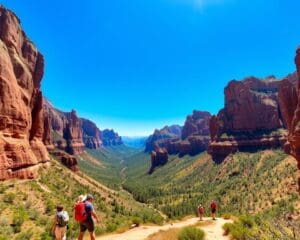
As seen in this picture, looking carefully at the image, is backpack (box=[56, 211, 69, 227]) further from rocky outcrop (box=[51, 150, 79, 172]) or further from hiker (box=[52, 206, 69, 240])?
rocky outcrop (box=[51, 150, 79, 172])

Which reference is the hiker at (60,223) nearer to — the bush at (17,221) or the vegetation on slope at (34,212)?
the vegetation on slope at (34,212)

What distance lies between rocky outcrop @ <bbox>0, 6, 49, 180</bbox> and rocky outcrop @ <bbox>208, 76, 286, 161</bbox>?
107425 millimetres

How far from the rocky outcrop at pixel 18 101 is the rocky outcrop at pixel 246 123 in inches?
4229

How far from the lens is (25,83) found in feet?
176

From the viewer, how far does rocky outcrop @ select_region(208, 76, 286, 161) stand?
13575 centimetres

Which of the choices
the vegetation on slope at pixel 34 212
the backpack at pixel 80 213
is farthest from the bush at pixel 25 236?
the backpack at pixel 80 213

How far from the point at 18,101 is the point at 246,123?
12619 cm

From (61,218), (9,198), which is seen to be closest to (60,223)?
(61,218)

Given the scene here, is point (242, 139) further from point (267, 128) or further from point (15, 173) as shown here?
point (15, 173)

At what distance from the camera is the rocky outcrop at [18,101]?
42.2m

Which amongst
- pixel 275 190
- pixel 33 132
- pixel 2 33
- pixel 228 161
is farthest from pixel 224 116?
pixel 2 33

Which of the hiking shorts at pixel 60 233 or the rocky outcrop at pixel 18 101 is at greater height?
the rocky outcrop at pixel 18 101

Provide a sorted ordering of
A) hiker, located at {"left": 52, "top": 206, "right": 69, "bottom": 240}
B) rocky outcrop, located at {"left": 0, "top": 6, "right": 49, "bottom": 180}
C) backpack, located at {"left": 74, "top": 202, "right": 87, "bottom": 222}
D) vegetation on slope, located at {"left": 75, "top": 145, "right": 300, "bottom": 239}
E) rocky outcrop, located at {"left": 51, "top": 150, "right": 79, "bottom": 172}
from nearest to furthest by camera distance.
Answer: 1. backpack, located at {"left": 74, "top": 202, "right": 87, "bottom": 222}
2. hiker, located at {"left": 52, "top": 206, "right": 69, "bottom": 240}
3. vegetation on slope, located at {"left": 75, "top": 145, "right": 300, "bottom": 239}
4. rocky outcrop, located at {"left": 0, "top": 6, "right": 49, "bottom": 180}
5. rocky outcrop, located at {"left": 51, "top": 150, "right": 79, "bottom": 172}

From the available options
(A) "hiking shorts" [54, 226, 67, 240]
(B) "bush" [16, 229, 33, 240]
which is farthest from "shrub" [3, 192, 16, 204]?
(A) "hiking shorts" [54, 226, 67, 240]
